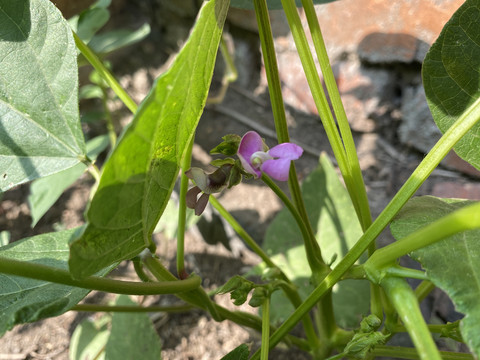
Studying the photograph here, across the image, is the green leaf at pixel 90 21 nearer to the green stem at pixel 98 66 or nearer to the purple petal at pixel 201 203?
the green stem at pixel 98 66

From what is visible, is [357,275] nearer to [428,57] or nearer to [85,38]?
[428,57]

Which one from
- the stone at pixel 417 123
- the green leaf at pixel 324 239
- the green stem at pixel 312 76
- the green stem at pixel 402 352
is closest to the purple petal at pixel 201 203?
the green stem at pixel 312 76

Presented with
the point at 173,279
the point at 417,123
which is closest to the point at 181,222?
the point at 173,279

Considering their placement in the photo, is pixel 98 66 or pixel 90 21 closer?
pixel 98 66

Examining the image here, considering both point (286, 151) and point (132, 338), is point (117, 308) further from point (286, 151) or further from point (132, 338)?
point (286, 151)

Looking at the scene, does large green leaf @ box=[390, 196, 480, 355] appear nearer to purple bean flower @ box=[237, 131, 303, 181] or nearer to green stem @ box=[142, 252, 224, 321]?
purple bean flower @ box=[237, 131, 303, 181]

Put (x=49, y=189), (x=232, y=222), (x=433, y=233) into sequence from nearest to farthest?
(x=433, y=233)
(x=232, y=222)
(x=49, y=189)
